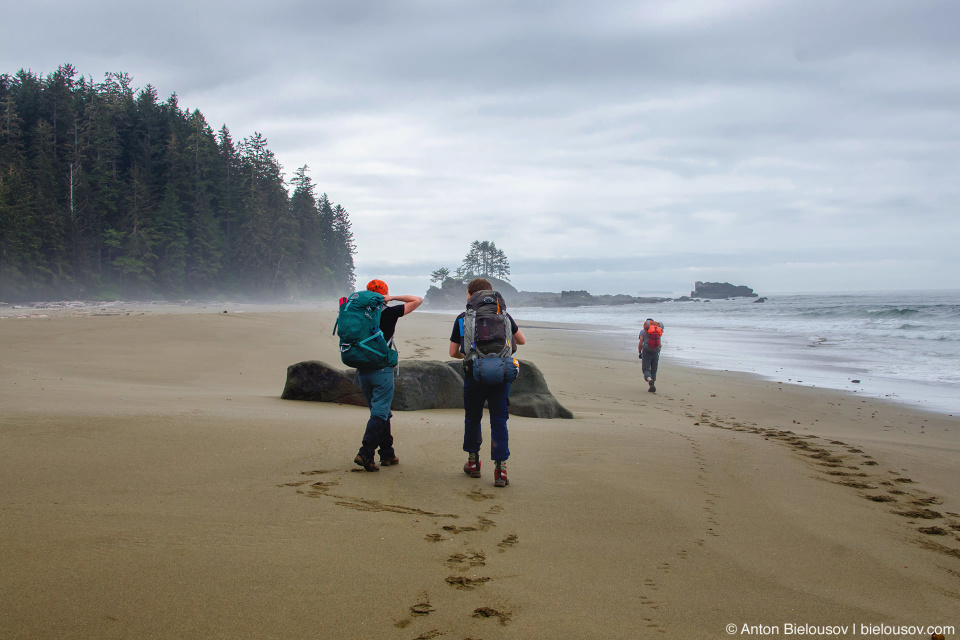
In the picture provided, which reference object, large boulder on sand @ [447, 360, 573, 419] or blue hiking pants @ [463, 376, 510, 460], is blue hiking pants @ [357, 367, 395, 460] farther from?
large boulder on sand @ [447, 360, 573, 419]

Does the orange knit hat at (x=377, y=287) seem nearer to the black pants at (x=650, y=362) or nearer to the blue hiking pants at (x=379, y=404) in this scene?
the blue hiking pants at (x=379, y=404)

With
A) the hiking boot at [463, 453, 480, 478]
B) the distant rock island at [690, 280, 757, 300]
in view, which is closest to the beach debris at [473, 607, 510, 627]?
the hiking boot at [463, 453, 480, 478]

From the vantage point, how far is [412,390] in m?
7.94

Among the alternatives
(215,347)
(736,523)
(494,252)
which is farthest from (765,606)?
(494,252)

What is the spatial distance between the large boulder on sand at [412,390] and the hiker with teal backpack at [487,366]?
318 centimetres

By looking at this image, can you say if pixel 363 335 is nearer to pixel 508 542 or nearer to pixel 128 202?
pixel 508 542

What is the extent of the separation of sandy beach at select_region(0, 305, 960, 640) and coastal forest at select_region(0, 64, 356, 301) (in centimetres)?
3885

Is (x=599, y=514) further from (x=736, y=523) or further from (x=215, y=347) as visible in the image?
(x=215, y=347)

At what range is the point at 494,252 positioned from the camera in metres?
106

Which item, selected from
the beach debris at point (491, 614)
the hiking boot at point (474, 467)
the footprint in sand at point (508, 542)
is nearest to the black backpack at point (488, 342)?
the hiking boot at point (474, 467)

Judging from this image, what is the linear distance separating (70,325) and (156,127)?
45.1m

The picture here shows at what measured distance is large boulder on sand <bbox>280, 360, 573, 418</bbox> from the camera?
7.92 meters

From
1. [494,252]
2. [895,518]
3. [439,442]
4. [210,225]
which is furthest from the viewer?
[494,252]

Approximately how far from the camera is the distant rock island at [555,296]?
9044 centimetres
